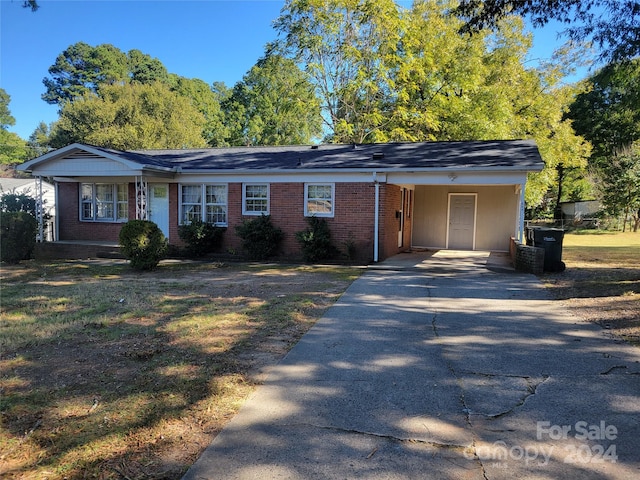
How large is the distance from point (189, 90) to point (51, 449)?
52.4m

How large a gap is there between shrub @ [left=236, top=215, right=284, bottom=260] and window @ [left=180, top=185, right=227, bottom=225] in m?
1.40

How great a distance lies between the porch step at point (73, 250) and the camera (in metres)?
15.1

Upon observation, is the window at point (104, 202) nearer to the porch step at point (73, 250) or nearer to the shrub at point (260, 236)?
the porch step at point (73, 250)

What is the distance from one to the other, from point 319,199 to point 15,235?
959 cm

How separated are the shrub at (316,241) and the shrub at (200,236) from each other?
10.2 ft

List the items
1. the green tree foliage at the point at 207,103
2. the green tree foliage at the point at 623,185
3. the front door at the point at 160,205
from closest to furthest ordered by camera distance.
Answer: the front door at the point at 160,205 → the green tree foliage at the point at 623,185 → the green tree foliage at the point at 207,103

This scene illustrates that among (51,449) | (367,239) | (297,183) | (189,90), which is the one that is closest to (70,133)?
(189,90)

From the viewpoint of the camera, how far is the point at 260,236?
44.9 ft

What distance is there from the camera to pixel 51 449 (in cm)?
298

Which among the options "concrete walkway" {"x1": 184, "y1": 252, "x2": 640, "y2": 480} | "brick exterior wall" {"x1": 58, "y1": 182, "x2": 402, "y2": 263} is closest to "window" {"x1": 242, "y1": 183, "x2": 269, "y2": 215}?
"brick exterior wall" {"x1": 58, "y1": 182, "x2": 402, "y2": 263}

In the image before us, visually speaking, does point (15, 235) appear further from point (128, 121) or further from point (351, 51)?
point (128, 121)

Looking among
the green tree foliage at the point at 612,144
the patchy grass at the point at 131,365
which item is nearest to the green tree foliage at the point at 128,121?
the patchy grass at the point at 131,365

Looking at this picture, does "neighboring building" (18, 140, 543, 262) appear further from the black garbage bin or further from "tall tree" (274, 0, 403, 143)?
"tall tree" (274, 0, 403, 143)

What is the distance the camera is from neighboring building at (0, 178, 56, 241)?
17984mm
